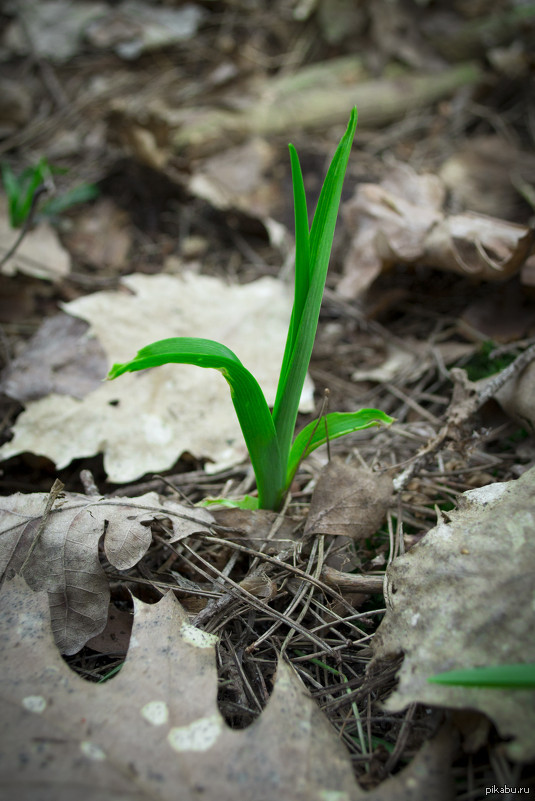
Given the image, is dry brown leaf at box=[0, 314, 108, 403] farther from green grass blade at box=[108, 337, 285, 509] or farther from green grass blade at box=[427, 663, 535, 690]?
green grass blade at box=[427, 663, 535, 690]

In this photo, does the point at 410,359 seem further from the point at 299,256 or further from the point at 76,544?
the point at 76,544

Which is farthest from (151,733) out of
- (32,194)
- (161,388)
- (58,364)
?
(32,194)

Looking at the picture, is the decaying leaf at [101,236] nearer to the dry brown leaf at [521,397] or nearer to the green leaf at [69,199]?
the green leaf at [69,199]

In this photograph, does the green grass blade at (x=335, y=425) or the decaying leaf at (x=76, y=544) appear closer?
the decaying leaf at (x=76, y=544)

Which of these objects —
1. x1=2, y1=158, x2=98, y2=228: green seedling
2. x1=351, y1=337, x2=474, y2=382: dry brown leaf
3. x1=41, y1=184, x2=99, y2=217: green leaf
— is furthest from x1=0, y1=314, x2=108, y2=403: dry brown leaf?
x1=351, y1=337, x2=474, y2=382: dry brown leaf

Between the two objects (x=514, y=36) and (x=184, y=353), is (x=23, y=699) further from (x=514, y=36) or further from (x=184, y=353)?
(x=514, y=36)

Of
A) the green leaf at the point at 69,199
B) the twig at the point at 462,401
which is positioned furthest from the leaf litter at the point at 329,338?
the green leaf at the point at 69,199
